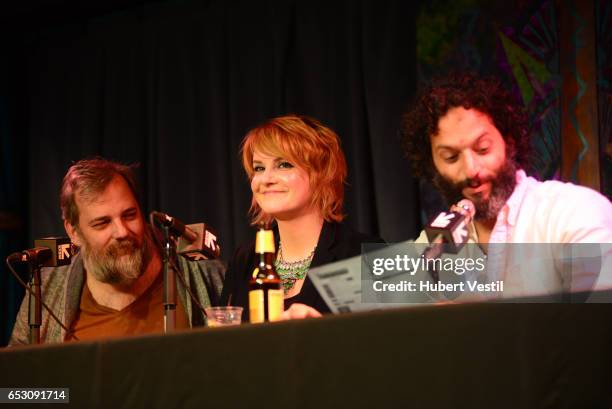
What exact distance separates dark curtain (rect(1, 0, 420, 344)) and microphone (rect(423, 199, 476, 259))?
5.59ft

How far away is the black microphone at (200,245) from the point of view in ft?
8.78

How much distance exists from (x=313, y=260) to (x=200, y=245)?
636 mm

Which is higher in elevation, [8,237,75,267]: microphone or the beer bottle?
[8,237,75,267]: microphone

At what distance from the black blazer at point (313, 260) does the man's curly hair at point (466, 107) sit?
0.54 m

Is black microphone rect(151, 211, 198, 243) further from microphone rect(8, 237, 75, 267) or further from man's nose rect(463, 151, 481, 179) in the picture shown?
man's nose rect(463, 151, 481, 179)

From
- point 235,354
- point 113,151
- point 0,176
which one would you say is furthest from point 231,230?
point 235,354

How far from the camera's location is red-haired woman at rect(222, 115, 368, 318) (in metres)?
3.25

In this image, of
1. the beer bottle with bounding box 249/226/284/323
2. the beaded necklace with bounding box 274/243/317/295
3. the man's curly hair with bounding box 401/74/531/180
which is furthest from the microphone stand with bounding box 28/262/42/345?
the man's curly hair with bounding box 401/74/531/180

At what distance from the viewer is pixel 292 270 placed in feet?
10.6

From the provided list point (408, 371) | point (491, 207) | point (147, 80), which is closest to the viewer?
point (408, 371)

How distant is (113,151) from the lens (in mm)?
4934

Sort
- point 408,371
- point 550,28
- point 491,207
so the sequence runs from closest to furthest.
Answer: point 408,371 → point 491,207 → point 550,28

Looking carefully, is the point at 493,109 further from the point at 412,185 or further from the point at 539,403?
the point at 539,403

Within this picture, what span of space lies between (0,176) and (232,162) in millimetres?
1572
